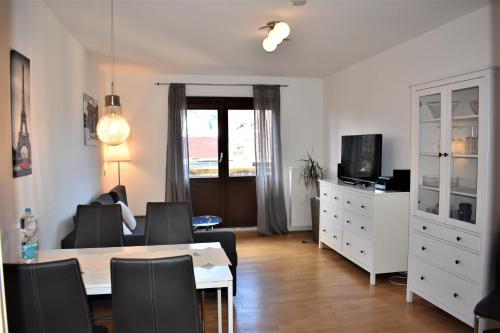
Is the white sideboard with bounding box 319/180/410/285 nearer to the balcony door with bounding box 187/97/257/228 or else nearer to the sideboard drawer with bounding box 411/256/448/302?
the sideboard drawer with bounding box 411/256/448/302

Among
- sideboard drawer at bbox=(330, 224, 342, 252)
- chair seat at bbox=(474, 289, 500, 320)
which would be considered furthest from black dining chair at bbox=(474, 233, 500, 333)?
sideboard drawer at bbox=(330, 224, 342, 252)

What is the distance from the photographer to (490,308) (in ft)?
7.81

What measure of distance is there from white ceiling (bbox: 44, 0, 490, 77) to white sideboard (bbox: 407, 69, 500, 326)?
75 cm

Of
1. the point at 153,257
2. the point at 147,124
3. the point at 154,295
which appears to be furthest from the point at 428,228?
the point at 147,124

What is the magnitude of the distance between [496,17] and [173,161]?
4.55m

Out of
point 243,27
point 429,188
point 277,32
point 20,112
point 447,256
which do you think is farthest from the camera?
point 243,27

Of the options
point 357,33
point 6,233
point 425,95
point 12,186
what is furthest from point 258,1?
point 6,233

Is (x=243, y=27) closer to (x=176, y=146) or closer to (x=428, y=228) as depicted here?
(x=428, y=228)

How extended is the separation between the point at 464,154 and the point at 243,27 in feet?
7.67

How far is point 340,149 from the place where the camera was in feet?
19.2

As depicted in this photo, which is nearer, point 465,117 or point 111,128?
point 111,128

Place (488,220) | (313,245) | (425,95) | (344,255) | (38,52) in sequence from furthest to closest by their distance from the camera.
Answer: (313,245) < (344,255) < (425,95) < (38,52) < (488,220)

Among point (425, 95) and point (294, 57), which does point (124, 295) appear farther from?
point (294, 57)

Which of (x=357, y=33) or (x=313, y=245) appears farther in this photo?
(x=313, y=245)
